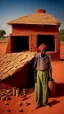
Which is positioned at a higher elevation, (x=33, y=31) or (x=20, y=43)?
(x=33, y=31)

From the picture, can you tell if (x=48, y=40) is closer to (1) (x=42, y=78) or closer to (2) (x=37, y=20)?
(2) (x=37, y=20)

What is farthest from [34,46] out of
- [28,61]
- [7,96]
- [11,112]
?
[11,112]

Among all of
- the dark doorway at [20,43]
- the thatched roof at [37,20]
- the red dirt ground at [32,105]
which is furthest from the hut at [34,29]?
the red dirt ground at [32,105]

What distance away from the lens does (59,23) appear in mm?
9492

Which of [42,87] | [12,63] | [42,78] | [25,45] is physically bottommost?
[42,87]

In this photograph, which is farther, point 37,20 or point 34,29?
point 34,29

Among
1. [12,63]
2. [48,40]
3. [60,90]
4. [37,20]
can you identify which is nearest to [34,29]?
[37,20]

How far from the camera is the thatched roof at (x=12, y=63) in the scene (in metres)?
5.17

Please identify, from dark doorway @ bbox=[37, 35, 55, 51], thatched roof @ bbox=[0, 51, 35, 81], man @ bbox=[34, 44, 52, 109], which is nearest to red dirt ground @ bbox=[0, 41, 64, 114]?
man @ bbox=[34, 44, 52, 109]

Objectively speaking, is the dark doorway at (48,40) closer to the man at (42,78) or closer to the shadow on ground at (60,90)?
the shadow on ground at (60,90)

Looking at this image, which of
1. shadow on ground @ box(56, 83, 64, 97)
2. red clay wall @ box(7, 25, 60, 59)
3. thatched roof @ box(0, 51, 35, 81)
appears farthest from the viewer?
red clay wall @ box(7, 25, 60, 59)

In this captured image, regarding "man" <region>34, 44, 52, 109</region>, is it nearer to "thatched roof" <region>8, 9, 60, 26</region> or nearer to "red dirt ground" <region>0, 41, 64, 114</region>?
"red dirt ground" <region>0, 41, 64, 114</region>

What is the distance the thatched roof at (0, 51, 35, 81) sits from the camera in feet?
17.0

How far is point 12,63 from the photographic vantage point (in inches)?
221
